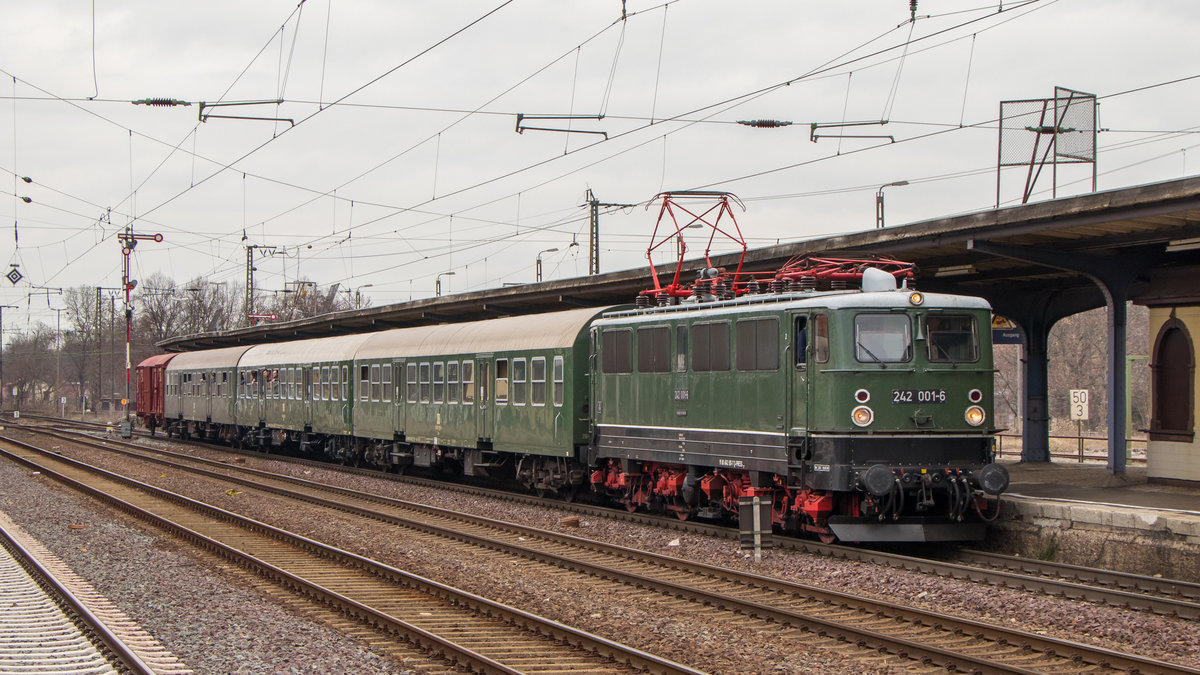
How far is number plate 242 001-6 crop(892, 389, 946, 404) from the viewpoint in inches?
547

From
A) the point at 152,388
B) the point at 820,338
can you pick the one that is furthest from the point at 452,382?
the point at 152,388

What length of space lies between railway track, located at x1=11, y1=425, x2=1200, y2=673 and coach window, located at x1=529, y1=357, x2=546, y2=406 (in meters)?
3.41

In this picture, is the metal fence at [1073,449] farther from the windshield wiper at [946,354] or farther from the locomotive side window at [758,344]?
the locomotive side window at [758,344]

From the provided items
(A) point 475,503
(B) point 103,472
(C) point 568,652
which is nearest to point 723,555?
(C) point 568,652

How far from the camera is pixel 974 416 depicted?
1416 centimetres

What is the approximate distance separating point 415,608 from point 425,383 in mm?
14512

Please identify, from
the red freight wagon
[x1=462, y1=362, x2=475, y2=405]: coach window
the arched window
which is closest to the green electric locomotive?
the arched window

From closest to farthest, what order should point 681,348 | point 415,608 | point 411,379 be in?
point 415,608, point 681,348, point 411,379

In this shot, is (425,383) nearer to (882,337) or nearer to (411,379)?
(411,379)

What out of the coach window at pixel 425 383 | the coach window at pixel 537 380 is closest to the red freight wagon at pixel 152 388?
the coach window at pixel 425 383

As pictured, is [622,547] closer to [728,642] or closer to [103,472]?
[728,642]

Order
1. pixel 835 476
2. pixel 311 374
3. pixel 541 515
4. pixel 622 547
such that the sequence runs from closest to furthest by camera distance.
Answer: pixel 835 476 < pixel 622 547 < pixel 541 515 < pixel 311 374

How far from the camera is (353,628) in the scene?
418 inches

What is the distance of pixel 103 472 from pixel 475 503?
1175 cm
